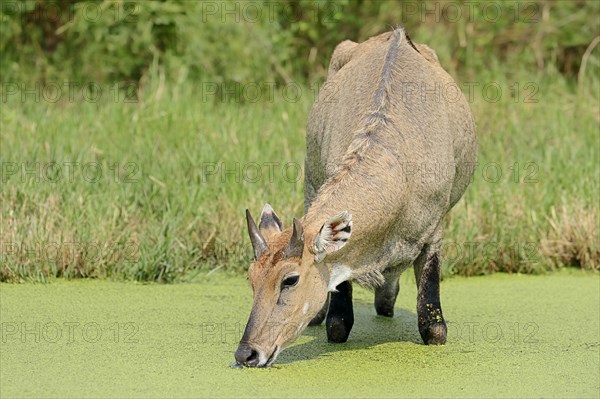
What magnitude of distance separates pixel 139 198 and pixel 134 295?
143 cm

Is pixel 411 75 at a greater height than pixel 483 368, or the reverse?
pixel 411 75

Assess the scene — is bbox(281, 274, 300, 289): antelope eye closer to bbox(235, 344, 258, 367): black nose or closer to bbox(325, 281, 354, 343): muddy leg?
bbox(235, 344, 258, 367): black nose

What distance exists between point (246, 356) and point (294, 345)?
1233 millimetres

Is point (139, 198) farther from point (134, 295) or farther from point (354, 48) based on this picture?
point (354, 48)

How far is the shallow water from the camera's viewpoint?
643 centimetres

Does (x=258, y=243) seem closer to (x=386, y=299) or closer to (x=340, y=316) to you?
(x=340, y=316)

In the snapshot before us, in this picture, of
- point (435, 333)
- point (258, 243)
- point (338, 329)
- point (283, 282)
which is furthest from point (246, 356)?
point (435, 333)

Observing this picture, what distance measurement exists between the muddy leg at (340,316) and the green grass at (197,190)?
79.7 inches

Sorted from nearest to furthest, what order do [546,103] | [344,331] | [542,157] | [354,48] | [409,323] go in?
[344,331]
[409,323]
[354,48]
[542,157]
[546,103]

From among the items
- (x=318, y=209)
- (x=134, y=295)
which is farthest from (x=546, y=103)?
(x=318, y=209)

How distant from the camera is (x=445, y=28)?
49.5ft

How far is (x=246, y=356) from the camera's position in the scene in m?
6.41

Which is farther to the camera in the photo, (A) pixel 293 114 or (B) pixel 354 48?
(A) pixel 293 114

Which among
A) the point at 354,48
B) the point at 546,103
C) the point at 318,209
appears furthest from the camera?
the point at 546,103
